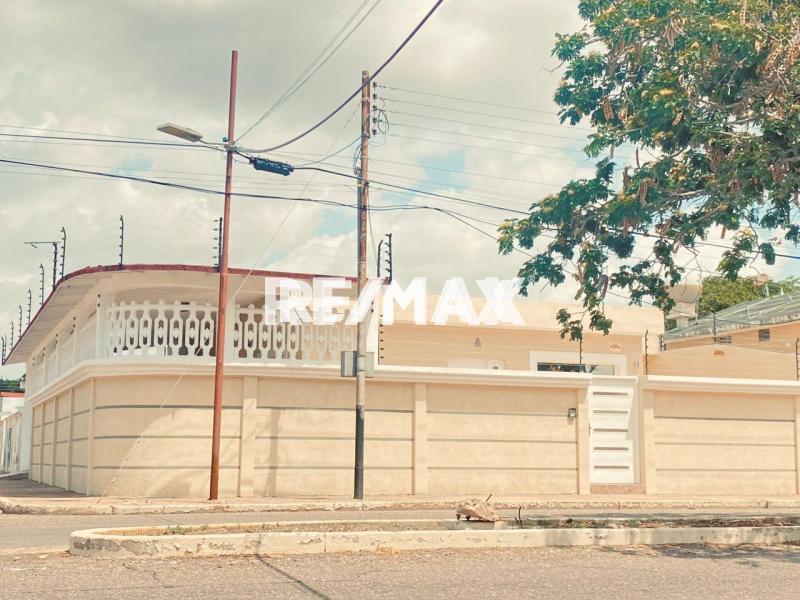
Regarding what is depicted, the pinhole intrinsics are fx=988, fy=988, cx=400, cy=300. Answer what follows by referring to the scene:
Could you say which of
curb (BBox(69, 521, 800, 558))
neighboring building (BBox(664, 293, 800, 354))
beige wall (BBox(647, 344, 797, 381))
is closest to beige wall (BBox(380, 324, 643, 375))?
beige wall (BBox(647, 344, 797, 381))

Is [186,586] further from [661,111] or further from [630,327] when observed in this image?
[630,327]

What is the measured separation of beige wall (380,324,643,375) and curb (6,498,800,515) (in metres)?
9.99

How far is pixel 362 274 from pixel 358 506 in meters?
4.59

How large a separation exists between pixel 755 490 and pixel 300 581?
16.6 m

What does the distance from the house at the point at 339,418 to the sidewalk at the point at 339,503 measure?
63cm

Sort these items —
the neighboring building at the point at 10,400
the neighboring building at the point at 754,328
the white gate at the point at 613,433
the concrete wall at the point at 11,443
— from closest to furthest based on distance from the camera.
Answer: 1. the white gate at the point at 613,433
2. the neighboring building at the point at 754,328
3. the concrete wall at the point at 11,443
4. the neighboring building at the point at 10,400

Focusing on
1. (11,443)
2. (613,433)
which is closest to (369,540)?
(613,433)

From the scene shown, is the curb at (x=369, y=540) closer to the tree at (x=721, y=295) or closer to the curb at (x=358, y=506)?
the curb at (x=358, y=506)

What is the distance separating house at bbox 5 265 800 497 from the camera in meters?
19.4

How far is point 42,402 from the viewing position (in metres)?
30.4

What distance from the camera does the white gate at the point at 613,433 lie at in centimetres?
2180

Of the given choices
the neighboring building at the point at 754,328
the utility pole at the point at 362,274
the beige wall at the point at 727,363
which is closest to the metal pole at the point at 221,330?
the utility pole at the point at 362,274

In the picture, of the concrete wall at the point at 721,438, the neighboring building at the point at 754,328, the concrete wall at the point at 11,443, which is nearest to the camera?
the concrete wall at the point at 721,438

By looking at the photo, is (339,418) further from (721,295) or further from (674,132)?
(721,295)
